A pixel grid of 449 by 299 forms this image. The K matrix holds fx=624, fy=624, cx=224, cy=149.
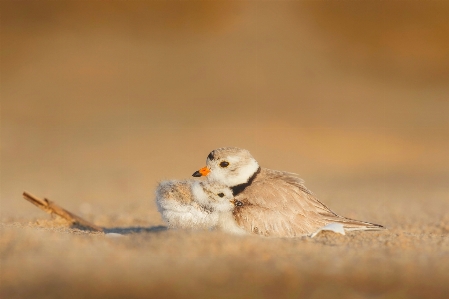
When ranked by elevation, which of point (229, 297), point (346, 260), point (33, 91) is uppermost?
point (33, 91)

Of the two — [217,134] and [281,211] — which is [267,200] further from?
[217,134]

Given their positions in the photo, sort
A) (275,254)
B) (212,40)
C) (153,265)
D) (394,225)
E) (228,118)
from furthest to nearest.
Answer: (212,40)
(228,118)
(394,225)
(275,254)
(153,265)

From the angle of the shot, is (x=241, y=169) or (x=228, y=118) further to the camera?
(x=228, y=118)

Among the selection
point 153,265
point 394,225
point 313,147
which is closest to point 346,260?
point 153,265

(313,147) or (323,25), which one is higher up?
(323,25)

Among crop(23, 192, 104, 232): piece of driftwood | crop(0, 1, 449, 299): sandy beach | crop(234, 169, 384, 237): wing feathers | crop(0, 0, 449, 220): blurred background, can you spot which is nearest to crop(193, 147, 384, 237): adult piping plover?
crop(234, 169, 384, 237): wing feathers

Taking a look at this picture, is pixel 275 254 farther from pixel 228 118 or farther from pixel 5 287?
pixel 228 118
